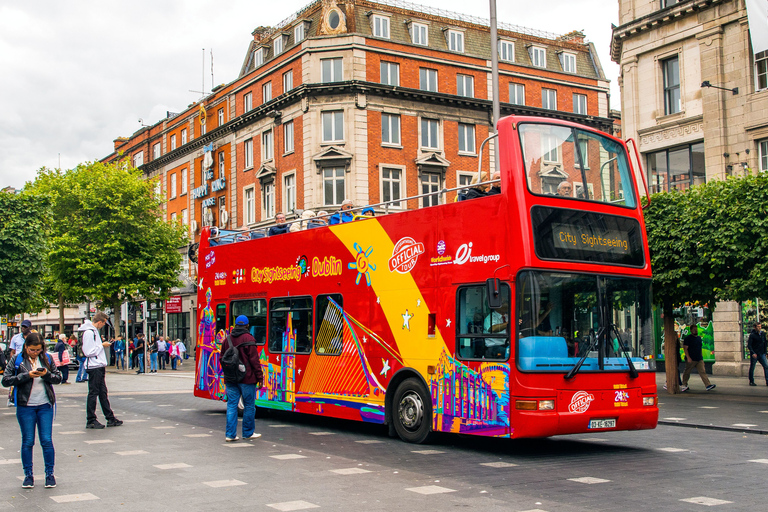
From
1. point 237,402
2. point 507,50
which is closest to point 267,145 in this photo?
point 507,50

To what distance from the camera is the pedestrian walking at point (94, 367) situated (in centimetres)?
1352

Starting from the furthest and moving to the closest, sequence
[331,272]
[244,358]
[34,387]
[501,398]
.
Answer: [331,272] → [244,358] → [501,398] → [34,387]

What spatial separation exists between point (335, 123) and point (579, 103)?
17.5 m

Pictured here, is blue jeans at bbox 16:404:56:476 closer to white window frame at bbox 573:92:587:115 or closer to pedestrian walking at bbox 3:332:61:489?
pedestrian walking at bbox 3:332:61:489

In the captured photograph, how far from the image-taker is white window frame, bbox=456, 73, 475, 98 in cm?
4509

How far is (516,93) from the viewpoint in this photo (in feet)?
156

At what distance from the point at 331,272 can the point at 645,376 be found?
17.5ft

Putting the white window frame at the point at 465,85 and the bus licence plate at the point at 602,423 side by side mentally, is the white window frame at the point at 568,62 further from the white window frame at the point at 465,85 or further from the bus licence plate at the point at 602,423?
the bus licence plate at the point at 602,423

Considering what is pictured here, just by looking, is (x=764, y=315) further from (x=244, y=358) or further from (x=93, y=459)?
(x=93, y=459)

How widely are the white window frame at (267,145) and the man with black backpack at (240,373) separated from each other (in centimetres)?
3423

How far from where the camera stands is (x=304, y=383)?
45.0 ft

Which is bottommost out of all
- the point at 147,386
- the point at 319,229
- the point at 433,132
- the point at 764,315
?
the point at 147,386

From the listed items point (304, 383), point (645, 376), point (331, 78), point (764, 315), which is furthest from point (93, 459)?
point (331, 78)

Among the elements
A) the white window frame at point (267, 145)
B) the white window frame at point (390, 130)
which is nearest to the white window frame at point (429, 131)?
the white window frame at point (390, 130)
